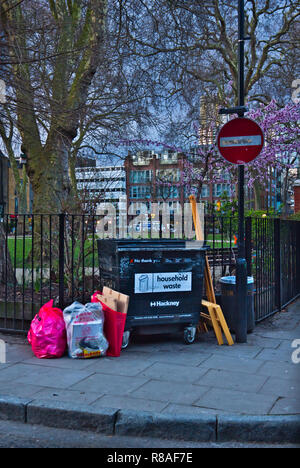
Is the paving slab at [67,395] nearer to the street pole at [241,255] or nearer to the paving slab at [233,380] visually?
the paving slab at [233,380]

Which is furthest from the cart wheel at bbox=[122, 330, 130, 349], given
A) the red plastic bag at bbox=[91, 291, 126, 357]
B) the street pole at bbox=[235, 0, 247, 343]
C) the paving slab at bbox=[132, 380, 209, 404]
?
the street pole at bbox=[235, 0, 247, 343]

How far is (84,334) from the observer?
600 cm

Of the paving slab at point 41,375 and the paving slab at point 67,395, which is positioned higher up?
the paving slab at point 67,395

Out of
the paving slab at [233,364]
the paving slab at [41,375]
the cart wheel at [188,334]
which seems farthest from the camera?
the cart wheel at [188,334]

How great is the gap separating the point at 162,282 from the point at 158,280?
0.07 meters

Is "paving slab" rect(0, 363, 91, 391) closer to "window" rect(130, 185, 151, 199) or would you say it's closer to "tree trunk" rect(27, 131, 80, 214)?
"tree trunk" rect(27, 131, 80, 214)

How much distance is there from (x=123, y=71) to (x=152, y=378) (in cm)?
868

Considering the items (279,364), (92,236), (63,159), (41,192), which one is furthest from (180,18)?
(279,364)

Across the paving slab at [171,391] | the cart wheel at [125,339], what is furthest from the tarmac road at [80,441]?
the cart wheel at [125,339]

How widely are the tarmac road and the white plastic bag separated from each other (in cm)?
181

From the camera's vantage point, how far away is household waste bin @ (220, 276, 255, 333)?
716 centimetres

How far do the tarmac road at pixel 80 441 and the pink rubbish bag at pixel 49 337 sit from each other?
6.09ft

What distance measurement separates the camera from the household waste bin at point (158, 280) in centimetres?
644
